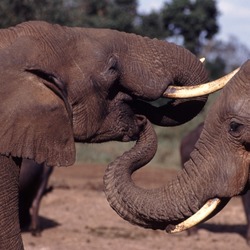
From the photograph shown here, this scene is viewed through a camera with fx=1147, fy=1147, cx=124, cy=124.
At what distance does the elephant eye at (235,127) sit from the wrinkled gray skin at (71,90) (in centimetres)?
67

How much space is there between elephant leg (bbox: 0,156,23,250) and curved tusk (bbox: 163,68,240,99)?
1.20 meters

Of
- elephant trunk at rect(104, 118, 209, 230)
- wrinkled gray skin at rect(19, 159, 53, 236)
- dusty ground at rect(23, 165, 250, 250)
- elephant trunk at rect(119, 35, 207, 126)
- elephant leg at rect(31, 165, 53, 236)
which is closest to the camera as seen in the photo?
elephant trunk at rect(104, 118, 209, 230)

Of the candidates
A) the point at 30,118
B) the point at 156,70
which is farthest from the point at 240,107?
the point at 30,118

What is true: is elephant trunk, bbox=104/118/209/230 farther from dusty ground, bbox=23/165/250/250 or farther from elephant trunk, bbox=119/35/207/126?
dusty ground, bbox=23/165/250/250

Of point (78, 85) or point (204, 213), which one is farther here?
point (78, 85)

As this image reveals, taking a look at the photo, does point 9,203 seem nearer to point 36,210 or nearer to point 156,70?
point 156,70

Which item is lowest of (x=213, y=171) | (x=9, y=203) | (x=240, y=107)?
(x=9, y=203)

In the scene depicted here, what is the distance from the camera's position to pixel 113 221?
17.1m

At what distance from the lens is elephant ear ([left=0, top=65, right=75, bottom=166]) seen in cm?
766

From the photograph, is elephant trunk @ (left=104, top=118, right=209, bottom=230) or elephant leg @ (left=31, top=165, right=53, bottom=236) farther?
elephant leg @ (left=31, top=165, right=53, bottom=236)

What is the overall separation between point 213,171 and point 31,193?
8313 millimetres

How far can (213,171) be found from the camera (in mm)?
7254

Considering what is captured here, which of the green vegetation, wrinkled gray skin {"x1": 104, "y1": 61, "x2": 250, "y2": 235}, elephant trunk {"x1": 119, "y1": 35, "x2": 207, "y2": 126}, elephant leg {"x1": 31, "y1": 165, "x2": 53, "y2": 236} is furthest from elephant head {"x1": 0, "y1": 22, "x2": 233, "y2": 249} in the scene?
the green vegetation

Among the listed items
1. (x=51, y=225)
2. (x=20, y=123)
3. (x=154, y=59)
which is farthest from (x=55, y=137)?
(x=51, y=225)
